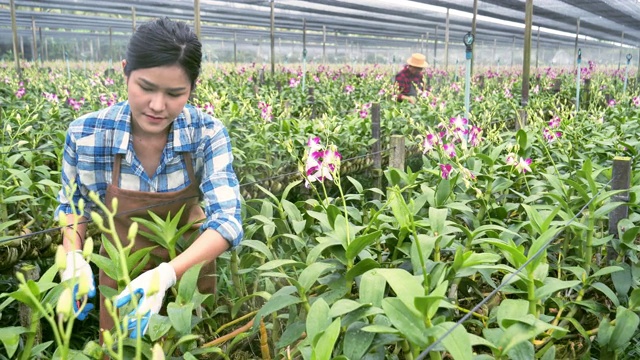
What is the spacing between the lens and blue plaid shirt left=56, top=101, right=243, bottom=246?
1467 mm

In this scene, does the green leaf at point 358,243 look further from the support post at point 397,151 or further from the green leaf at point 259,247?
the support post at point 397,151

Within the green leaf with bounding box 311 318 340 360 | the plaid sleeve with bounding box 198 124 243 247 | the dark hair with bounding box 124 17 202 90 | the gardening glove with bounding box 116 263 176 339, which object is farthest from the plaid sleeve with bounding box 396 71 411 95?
the green leaf with bounding box 311 318 340 360

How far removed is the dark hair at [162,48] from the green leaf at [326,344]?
28.7 inches

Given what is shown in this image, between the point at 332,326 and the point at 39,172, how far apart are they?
2216 millimetres

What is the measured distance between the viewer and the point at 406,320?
1055 mm

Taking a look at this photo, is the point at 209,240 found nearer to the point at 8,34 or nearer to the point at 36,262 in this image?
the point at 36,262

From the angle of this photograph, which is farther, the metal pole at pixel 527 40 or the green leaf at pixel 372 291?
the metal pole at pixel 527 40

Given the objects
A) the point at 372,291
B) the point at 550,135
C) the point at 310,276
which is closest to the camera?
the point at 372,291

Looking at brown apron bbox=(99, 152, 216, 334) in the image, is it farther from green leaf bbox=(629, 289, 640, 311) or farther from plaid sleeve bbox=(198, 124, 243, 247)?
green leaf bbox=(629, 289, 640, 311)

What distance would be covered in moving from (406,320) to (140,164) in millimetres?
837

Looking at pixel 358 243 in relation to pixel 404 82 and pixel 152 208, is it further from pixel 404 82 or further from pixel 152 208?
pixel 404 82

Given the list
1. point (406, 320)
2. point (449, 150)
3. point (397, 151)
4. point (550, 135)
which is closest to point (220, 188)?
point (406, 320)

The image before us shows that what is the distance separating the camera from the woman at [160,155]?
136cm

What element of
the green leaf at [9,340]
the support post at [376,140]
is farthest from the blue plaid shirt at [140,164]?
the support post at [376,140]
